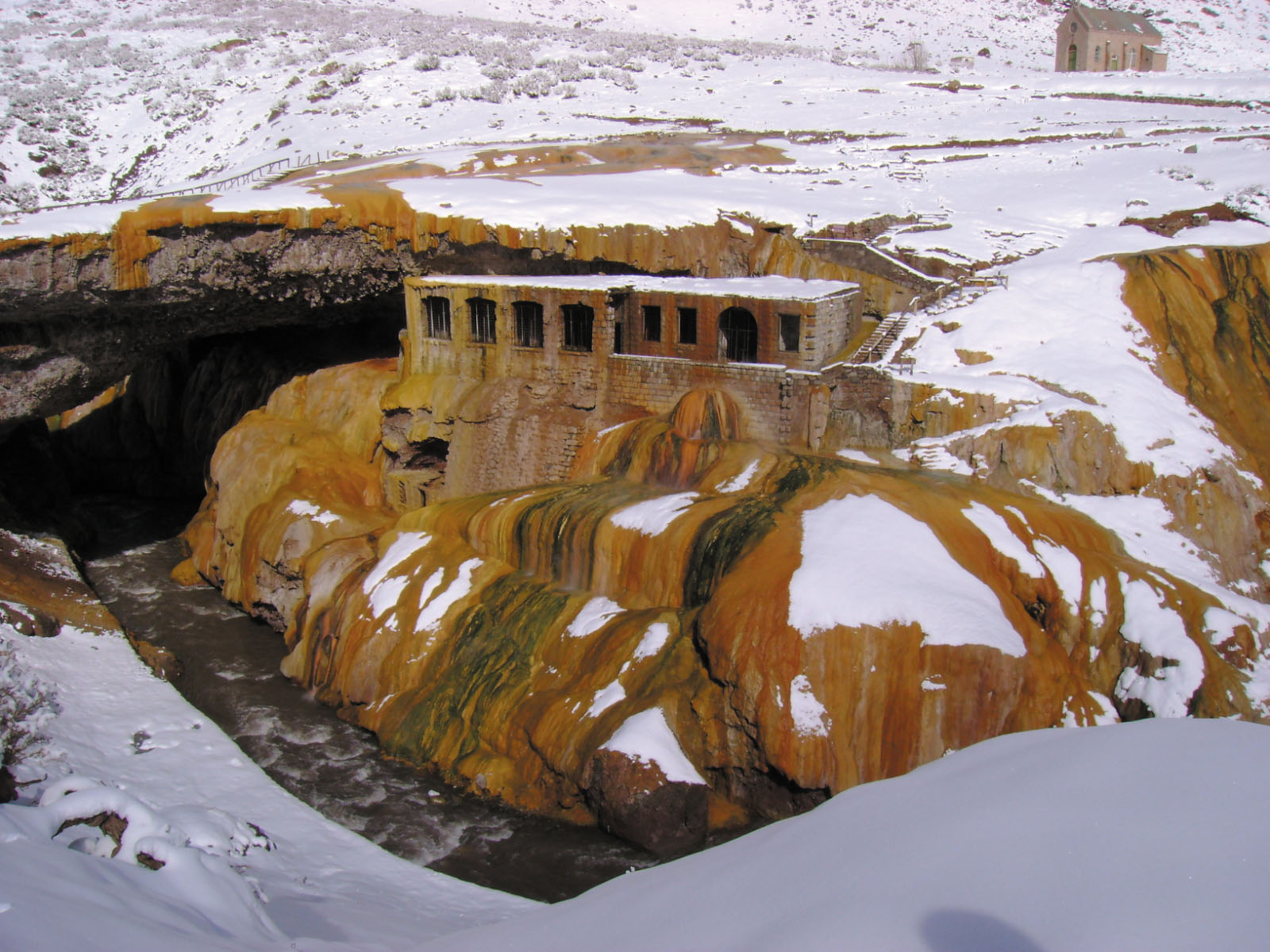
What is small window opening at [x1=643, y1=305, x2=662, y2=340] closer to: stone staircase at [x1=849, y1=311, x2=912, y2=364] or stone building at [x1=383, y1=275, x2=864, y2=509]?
stone building at [x1=383, y1=275, x2=864, y2=509]

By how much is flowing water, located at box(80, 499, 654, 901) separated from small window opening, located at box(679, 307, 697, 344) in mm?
11187

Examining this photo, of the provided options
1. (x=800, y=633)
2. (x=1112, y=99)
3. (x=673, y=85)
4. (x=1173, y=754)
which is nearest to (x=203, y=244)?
(x=800, y=633)

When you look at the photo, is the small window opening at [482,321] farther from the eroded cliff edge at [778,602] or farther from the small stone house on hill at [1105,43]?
the small stone house on hill at [1105,43]

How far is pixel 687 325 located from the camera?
24.1 meters

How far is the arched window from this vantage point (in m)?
23.6

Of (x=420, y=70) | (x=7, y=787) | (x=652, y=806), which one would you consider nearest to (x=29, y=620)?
(x=7, y=787)

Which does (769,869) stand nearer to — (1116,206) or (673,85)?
(1116,206)

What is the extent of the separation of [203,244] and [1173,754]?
2401 cm

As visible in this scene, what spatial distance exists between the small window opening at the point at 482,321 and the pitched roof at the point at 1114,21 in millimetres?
44634

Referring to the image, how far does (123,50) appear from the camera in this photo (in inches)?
2320

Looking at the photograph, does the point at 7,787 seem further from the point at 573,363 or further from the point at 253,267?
the point at 253,267

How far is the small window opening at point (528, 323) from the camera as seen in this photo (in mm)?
25469

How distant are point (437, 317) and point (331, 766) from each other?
12472 millimetres

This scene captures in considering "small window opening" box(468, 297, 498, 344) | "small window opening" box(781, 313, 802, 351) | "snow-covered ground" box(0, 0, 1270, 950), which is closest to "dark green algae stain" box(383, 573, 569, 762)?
"snow-covered ground" box(0, 0, 1270, 950)
